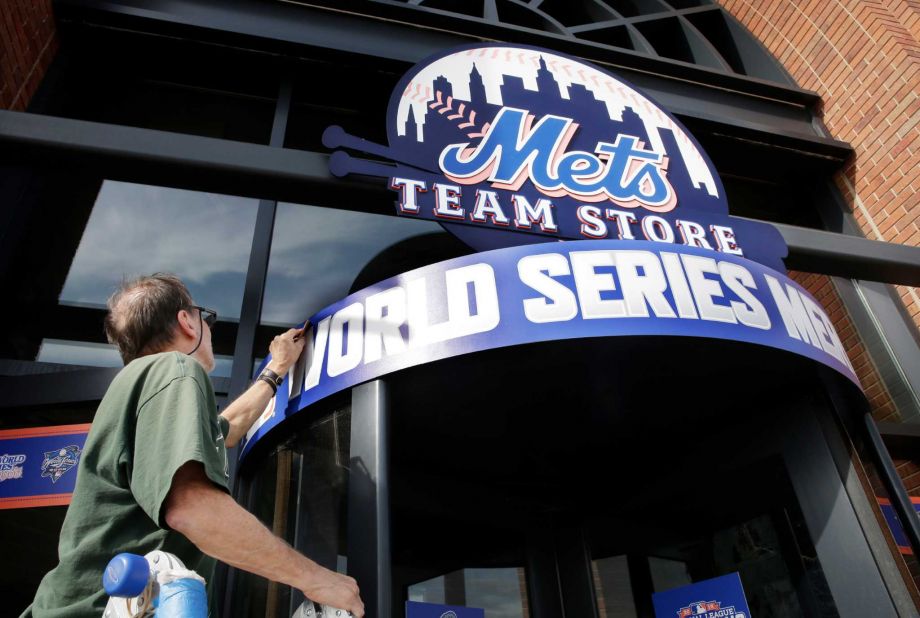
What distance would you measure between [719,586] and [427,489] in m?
1.78

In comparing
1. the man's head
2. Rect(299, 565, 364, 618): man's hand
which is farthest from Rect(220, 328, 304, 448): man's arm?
Rect(299, 565, 364, 618): man's hand

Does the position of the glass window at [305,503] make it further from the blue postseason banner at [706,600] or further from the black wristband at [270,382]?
the blue postseason banner at [706,600]

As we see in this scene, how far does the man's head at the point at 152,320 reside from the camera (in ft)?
5.87

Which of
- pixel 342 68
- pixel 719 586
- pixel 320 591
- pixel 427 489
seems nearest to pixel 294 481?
pixel 427 489

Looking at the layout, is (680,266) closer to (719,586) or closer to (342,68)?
(719,586)

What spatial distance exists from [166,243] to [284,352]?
1873 mm

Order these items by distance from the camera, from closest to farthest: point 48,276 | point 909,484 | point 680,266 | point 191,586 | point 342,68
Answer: point 191,586 < point 680,266 < point 48,276 < point 909,484 < point 342,68

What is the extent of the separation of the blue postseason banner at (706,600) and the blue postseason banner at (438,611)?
1.16 meters

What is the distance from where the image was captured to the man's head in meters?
1.79


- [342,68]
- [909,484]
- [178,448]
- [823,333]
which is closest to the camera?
[178,448]

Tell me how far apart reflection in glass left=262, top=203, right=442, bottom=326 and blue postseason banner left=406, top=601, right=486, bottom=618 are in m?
1.70

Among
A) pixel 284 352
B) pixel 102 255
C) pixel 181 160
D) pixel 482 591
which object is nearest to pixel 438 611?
pixel 482 591

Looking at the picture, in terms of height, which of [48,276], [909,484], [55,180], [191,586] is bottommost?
[191,586]

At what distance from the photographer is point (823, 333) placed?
109 inches
